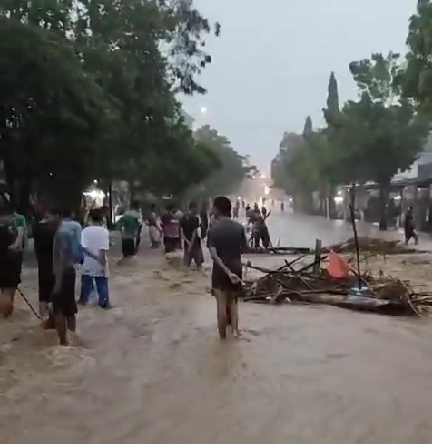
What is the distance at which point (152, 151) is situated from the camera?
110 ft

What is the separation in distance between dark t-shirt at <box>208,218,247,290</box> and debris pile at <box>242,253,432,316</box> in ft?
13.6

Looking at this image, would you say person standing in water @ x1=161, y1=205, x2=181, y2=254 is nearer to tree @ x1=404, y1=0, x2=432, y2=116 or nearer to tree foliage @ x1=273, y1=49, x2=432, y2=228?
tree @ x1=404, y1=0, x2=432, y2=116

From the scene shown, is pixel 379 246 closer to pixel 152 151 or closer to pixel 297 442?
pixel 152 151

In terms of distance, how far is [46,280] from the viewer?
1007 centimetres

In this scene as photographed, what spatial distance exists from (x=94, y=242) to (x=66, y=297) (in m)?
2.09

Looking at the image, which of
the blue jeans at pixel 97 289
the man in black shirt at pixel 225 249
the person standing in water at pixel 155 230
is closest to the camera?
the man in black shirt at pixel 225 249

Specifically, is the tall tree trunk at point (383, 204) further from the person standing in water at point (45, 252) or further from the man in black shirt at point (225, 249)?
the person standing in water at point (45, 252)

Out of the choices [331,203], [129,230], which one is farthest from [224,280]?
[331,203]

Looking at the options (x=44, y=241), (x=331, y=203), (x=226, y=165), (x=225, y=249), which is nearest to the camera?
(x=225, y=249)

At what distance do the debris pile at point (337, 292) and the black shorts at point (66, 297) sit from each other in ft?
16.5

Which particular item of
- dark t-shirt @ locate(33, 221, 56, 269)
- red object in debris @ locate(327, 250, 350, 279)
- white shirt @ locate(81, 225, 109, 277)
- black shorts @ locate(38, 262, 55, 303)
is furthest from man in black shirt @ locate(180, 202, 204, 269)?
dark t-shirt @ locate(33, 221, 56, 269)

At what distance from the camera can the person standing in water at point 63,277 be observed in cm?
898

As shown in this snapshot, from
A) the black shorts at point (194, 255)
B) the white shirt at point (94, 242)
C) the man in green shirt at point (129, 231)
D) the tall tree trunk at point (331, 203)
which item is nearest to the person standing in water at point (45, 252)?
the white shirt at point (94, 242)

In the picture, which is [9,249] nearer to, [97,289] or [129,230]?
[97,289]
